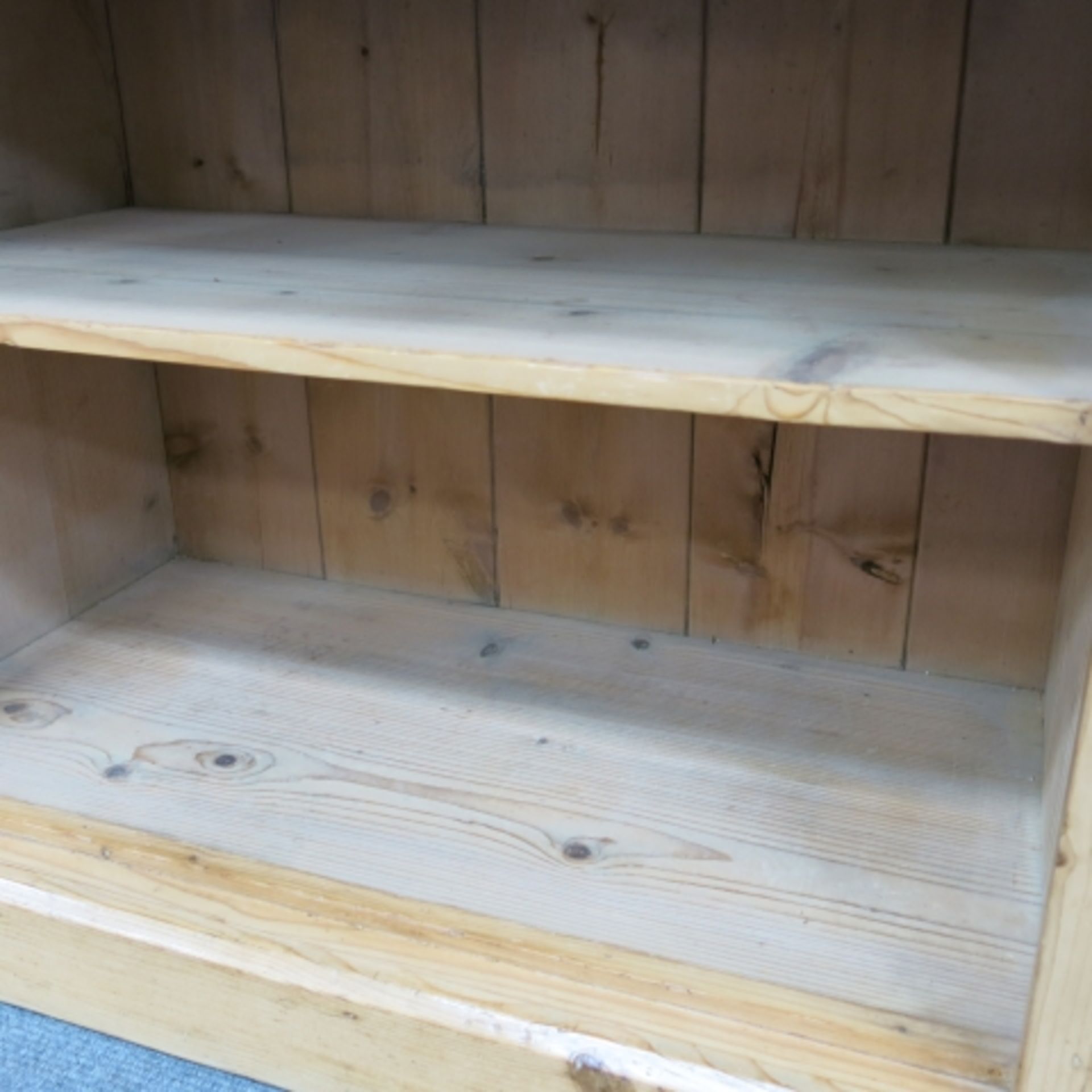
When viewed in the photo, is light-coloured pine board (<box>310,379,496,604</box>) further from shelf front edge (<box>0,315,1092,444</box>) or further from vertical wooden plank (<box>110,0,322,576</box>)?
shelf front edge (<box>0,315,1092,444</box>)

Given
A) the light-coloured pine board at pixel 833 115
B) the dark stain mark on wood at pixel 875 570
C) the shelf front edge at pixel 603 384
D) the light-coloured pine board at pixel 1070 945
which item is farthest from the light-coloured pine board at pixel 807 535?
the shelf front edge at pixel 603 384

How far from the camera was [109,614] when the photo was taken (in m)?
1.13

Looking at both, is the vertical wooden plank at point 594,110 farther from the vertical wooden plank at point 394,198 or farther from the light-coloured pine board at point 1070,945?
the light-coloured pine board at point 1070,945

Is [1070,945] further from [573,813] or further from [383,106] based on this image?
[383,106]

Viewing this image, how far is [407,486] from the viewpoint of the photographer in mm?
1080

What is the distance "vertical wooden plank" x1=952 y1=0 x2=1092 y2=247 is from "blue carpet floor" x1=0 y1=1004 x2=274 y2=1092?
0.71 metres

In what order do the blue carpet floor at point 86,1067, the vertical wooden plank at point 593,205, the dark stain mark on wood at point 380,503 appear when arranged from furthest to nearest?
the dark stain mark on wood at point 380,503 < the vertical wooden plank at point 593,205 < the blue carpet floor at point 86,1067

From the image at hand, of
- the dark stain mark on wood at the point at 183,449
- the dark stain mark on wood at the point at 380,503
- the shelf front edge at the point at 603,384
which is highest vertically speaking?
the shelf front edge at the point at 603,384

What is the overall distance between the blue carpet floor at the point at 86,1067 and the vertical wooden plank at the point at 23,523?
1.16ft

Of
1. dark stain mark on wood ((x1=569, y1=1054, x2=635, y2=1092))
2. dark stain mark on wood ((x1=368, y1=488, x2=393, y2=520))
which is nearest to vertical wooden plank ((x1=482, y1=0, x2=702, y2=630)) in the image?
dark stain mark on wood ((x1=368, y1=488, x2=393, y2=520))

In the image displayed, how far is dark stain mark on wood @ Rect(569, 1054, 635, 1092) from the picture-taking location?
66 cm

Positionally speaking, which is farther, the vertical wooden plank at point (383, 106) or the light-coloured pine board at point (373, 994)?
the vertical wooden plank at point (383, 106)

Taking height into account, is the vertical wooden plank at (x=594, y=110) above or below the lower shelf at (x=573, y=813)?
above

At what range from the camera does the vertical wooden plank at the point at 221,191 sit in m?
0.99
